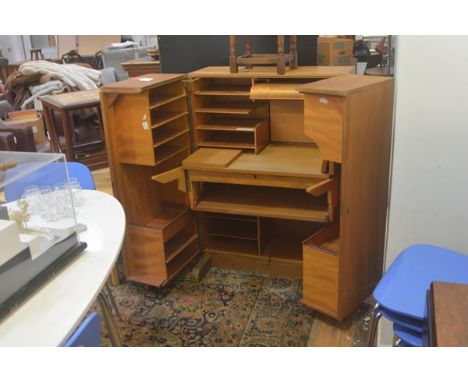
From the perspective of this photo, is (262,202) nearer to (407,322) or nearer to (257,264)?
(257,264)

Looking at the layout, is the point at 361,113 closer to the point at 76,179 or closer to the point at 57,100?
the point at 76,179

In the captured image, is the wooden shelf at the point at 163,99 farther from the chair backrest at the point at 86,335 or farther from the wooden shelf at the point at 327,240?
the chair backrest at the point at 86,335

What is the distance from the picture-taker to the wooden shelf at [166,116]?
8.21ft

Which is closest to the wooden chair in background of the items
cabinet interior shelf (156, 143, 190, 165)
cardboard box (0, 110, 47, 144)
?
cabinet interior shelf (156, 143, 190, 165)

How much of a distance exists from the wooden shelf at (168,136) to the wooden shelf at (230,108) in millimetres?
153

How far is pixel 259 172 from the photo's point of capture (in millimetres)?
2424

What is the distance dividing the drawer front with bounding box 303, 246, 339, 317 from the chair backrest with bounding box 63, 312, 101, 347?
1339 mm

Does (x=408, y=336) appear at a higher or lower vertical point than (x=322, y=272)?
higher

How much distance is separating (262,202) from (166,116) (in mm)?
720

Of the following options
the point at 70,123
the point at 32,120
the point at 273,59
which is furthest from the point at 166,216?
the point at 32,120

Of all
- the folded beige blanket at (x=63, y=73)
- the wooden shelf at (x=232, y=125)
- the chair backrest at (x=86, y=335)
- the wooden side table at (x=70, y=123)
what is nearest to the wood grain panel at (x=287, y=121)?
the wooden shelf at (x=232, y=125)

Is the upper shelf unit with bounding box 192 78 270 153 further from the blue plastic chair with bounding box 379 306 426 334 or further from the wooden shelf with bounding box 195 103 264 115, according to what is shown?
Result: the blue plastic chair with bounding box 379 306 426 334
